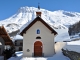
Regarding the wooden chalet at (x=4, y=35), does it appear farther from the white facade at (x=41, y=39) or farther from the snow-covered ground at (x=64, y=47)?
the snow-covered ground at (x=64, y=47)

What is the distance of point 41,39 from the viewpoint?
24.6 metres

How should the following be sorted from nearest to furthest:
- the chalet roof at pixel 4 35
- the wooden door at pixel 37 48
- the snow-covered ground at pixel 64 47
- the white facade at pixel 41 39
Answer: the snow-covered ground at pixel 64 47, the chalet roof at pixel 4 35, the white facade at pixel 41 39, the wooden door at pixel 37 48

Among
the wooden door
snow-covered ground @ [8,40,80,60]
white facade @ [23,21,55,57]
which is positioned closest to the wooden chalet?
white facade @ [23,21,55,57]

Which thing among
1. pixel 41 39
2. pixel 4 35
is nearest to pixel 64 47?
pixel 41 39

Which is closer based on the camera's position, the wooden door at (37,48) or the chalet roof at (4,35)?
the chalet roof at (4,35)

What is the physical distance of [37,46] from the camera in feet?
80.8

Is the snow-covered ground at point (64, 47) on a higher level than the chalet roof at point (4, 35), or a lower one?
lower

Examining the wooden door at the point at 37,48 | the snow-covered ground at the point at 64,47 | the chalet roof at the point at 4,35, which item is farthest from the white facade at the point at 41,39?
the chalet roof at the point at 4,35

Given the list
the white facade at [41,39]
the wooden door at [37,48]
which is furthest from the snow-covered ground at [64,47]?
the wooden door at [37,48]

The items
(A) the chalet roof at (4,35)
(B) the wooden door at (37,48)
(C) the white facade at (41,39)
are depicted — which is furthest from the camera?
(B) the wooden door at (37,48)

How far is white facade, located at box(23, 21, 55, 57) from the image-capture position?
2420 cm

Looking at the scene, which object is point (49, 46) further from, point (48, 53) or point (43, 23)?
point (43, 23)

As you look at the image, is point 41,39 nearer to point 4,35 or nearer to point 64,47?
point 64,47

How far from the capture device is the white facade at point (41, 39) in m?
24.2
